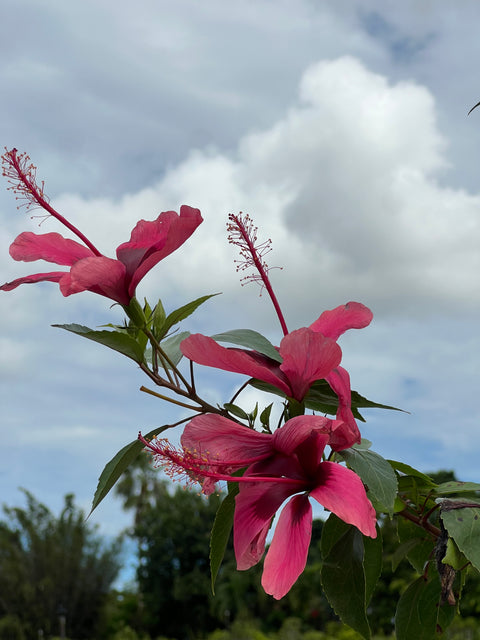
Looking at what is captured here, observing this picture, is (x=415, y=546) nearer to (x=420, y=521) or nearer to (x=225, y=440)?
(x=420, y=521)

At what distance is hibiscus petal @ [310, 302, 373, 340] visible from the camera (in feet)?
1.95

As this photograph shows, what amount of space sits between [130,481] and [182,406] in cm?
1620

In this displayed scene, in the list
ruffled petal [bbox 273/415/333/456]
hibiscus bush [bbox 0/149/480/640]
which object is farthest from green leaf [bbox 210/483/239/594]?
ruffled petal [bbox 273/415/333/456]

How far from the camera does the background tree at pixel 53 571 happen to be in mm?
12672

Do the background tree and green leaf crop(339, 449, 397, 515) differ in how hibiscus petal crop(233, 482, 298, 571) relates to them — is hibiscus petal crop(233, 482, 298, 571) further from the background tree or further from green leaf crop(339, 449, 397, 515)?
the background tree

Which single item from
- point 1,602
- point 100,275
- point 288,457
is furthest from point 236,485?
point 1,602

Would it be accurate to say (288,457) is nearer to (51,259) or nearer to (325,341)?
(325,341)

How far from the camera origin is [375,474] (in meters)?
0.54

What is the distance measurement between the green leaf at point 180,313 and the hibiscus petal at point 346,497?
0.20 metres

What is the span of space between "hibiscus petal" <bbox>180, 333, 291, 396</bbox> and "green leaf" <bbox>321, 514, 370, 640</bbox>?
0.54 ft

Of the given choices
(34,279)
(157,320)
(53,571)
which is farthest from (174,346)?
(53,571)

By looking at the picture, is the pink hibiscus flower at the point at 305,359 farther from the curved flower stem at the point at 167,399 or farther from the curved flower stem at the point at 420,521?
the curved flower stem at the point at 420,521

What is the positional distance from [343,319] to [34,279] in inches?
11.5

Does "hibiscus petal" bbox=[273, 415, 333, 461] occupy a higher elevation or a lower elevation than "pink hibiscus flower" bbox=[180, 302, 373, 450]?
lower
